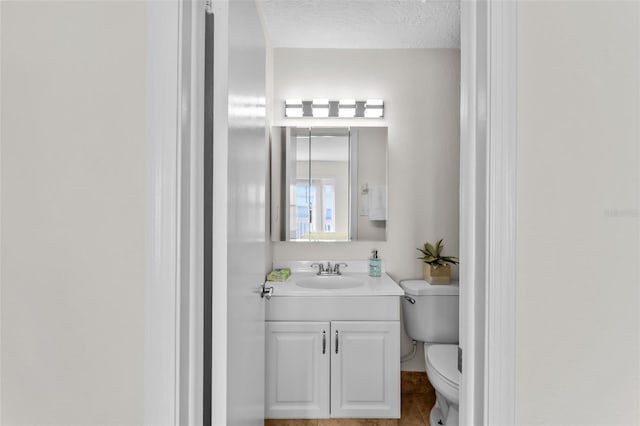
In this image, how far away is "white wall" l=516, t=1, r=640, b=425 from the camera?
0.76 meters

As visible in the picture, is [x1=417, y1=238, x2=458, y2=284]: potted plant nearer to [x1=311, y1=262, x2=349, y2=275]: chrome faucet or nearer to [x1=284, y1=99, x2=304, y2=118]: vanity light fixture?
[x1=311, y1=262, x2=349, y2=275]: chrome faucet

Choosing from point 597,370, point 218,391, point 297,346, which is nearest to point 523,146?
point 597,370

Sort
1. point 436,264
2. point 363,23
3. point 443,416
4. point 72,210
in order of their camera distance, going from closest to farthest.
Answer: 1. point 72,210
2. point 443,416
3. point 363,23
4. point 436,264

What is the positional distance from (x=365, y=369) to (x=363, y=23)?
77.3 inches

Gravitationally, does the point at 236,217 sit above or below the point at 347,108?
below

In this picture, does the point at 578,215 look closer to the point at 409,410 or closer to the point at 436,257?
the point at 436,257

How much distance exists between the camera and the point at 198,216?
78cm

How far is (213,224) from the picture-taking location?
838mm

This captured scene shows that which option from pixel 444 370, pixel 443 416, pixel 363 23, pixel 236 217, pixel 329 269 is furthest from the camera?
pixel 329 269

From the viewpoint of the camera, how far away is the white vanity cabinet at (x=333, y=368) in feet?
6.30

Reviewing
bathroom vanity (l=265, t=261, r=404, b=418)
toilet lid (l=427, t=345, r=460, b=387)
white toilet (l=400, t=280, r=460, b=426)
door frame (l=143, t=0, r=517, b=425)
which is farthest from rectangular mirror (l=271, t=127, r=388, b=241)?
door frame (l=143, t=0, r=517, b=425)

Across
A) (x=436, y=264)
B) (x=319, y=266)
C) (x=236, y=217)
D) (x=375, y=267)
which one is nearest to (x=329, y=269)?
(x=319, y=266)

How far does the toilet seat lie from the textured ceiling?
1.81 m

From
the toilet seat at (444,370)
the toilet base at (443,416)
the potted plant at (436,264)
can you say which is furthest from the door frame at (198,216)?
the potted plant at (436,264)
